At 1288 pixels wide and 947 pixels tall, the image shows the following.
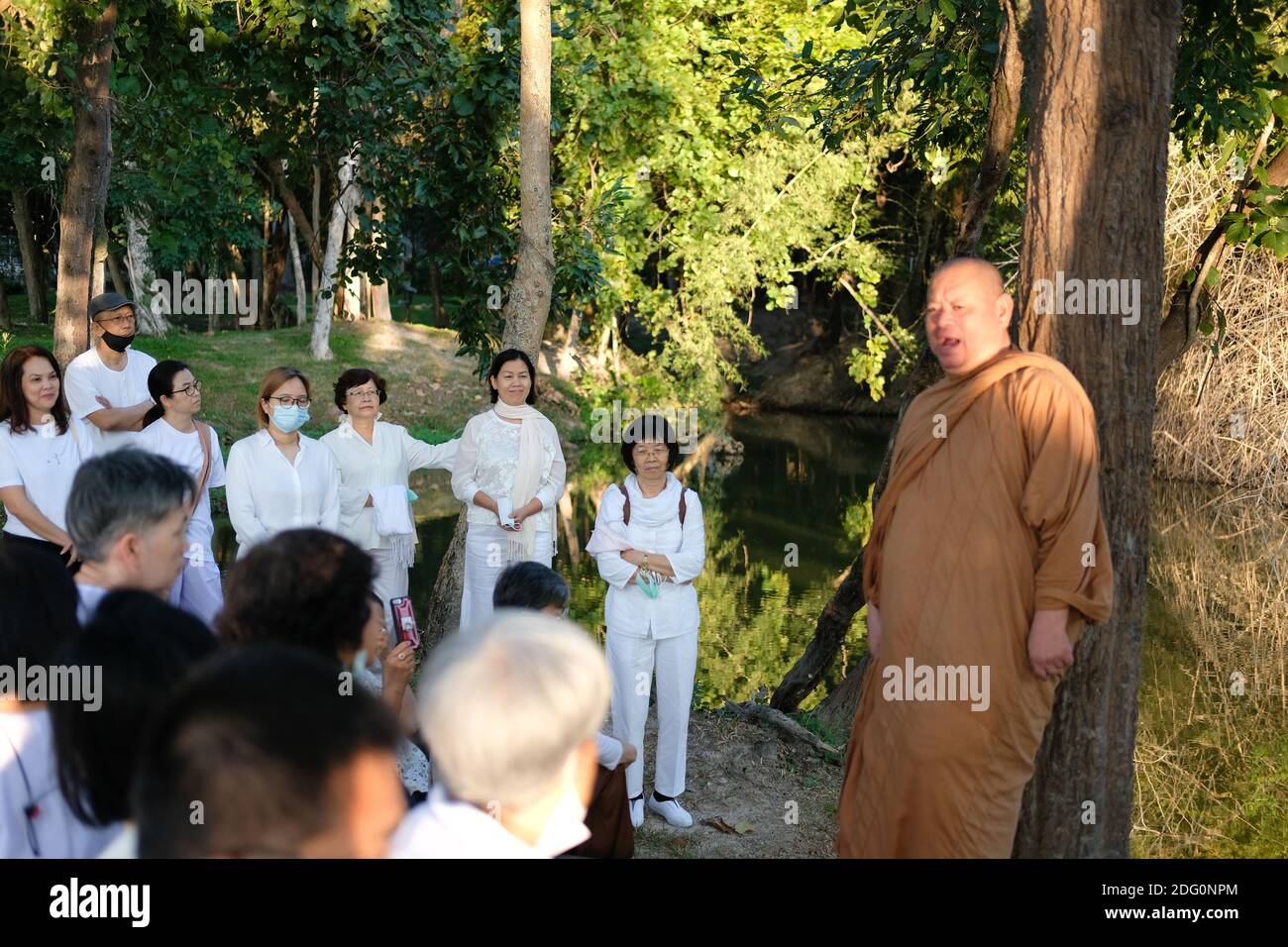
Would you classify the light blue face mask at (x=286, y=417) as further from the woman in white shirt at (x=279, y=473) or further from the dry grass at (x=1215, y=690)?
the dry grass at (x=1215, y=690)

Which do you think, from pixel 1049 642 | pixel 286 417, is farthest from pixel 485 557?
pixel 1049 642

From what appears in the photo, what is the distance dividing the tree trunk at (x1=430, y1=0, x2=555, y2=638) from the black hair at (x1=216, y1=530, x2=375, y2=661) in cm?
525

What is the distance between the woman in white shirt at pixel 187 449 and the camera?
6234 millimetres

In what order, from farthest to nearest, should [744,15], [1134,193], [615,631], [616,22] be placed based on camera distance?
[744,15] → [616,22] → [615,631] → [1134,193]

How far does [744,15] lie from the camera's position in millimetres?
22156

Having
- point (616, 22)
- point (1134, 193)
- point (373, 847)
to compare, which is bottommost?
point (373, 847)

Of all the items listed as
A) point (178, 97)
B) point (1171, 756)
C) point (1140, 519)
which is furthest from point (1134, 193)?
point (178, 97)

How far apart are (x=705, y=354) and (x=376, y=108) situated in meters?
15.2

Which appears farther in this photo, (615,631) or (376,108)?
(376,108)

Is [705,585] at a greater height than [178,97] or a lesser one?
lesser

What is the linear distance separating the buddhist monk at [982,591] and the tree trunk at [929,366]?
1.72 metres

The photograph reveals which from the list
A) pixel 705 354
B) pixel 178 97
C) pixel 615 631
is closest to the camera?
pixel 615 631

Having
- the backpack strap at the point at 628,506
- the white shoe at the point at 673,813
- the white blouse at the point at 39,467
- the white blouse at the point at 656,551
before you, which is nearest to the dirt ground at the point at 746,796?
the white shoe at the point at 673,813
